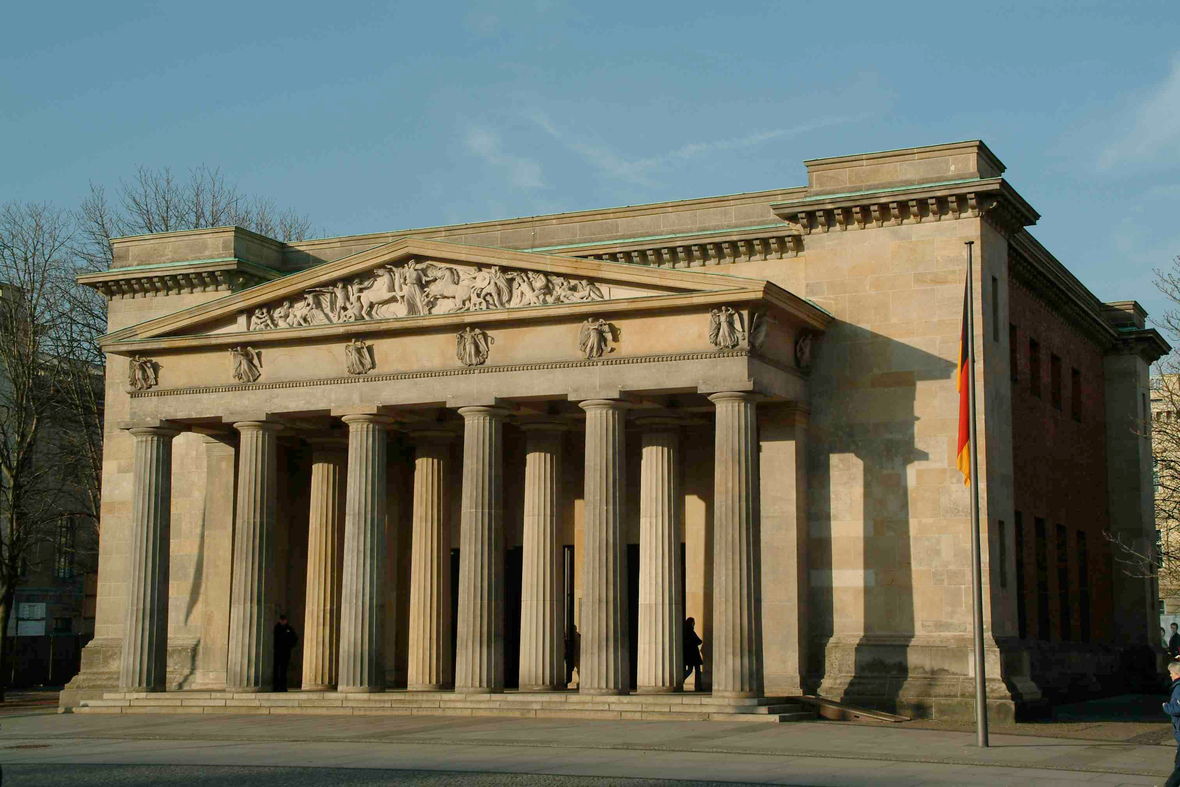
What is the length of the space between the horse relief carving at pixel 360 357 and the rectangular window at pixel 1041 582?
19.6m

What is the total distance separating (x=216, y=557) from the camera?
1730 inches

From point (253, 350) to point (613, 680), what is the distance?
43.9ft

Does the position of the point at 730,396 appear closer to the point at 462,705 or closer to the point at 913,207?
the point at 913,207

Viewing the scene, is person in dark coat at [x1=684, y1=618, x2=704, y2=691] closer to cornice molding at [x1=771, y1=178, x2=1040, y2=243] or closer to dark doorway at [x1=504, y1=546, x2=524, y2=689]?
dark doorway at [x1=504, y1=546, x2=524, y2=689]

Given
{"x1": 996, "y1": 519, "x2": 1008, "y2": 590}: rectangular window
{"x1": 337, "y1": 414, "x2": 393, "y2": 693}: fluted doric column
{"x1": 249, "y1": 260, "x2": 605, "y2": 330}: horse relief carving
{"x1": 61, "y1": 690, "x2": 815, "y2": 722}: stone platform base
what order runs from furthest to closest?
{"x1": 337, "y1": 414, "x2": 393, "y2": 693}: fluted doric column → {"x1": 996, "y1": 519, "x2": 1008, "y2": 590}: rectangular window → {"x1": 249, "y1": 260, "x2": 605, "y2": 330}: horse relief carving → {"x1": 61, "y1": 690, "x2": 815, "y2": 722}: stone platform base

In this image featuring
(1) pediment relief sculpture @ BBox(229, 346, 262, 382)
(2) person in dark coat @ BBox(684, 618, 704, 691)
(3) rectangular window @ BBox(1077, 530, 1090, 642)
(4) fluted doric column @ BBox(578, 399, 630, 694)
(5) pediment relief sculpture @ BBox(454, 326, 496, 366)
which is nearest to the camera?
(4) fluted doric column @ BBox(578, 399, 630, 694)

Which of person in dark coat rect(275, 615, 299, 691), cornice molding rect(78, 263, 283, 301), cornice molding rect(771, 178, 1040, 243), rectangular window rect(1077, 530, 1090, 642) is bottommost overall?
person in dark coat rect(275, 615, 299, 691)

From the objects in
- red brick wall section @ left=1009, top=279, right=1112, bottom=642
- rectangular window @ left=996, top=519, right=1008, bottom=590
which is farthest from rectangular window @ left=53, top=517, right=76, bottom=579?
rectangular window @ left=996, top=519, right=1008, bottom=590

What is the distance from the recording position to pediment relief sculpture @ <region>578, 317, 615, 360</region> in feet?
121

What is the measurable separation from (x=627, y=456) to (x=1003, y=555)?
35.3ft

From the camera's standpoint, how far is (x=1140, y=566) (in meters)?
50.4

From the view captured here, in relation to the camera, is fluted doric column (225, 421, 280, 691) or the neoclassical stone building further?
fluted doric column (225, 421, 280, 691)

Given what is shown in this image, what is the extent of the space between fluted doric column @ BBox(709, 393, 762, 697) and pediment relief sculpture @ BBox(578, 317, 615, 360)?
3033mm

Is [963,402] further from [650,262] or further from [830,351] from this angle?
[650,262]
